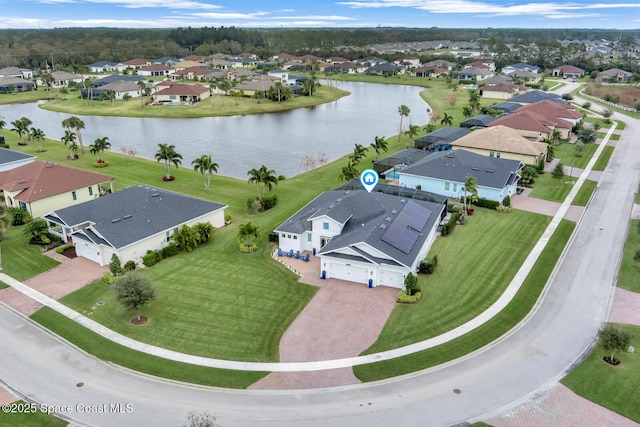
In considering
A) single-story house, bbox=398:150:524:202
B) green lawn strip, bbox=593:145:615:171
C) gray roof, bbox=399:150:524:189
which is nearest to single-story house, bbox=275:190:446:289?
single-story house, bbox=398:150:524:202

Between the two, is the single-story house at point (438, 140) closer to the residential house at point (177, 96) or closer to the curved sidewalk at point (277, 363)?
the curved sidewalk at point (277, 363)

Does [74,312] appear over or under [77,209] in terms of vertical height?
under

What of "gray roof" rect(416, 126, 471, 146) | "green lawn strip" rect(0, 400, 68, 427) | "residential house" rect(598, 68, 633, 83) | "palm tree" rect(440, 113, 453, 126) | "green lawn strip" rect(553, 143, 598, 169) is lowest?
"green lawn strip" rect(553, 143, 598, 169)

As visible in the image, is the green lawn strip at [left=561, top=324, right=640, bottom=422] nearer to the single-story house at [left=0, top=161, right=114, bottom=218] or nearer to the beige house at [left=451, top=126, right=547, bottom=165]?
the beige house at [left=451, top=126, right=547, bottom=165]

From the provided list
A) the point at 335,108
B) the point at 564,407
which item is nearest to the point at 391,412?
the point at 564,407

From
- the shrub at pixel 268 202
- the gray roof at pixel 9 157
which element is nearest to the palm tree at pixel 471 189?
the shrub at pixel 268 202

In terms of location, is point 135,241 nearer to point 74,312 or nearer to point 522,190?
point 74,312
